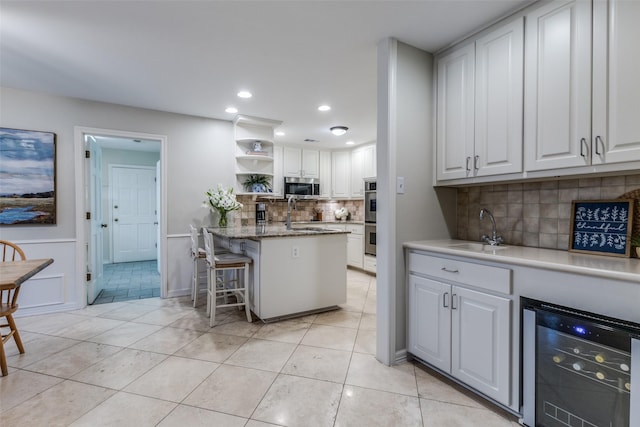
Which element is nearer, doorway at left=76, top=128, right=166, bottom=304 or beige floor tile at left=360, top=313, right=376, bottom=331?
beige floor tile at left=360, top=313, right=376, bottom=331

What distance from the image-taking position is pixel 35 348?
2.44 m

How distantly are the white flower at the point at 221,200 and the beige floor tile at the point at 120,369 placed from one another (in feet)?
6.48

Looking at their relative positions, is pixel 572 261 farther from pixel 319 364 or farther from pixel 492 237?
pixel 319 364

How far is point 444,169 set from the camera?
230 centimetres

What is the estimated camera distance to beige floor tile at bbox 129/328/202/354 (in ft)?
8.05

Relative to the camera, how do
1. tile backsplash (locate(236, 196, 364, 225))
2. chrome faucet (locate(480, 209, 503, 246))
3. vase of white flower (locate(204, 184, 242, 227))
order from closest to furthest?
chrome faucet (locate(480, 209, 503, 246)), vase of white flower (locate(204, 184, 242, 227)), tile backsplash (locate(236, 196, 364, 225))

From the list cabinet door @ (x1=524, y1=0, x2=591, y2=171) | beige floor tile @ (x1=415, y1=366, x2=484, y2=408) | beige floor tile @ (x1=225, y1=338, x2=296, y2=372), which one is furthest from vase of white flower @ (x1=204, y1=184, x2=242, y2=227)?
cabinet door @ (x1=524, y1=0, x2=591, y2=171)

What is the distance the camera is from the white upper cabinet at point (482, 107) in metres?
1.87

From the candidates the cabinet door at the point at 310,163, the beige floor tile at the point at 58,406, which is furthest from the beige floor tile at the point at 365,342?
the cabinet door at the point at 310,163

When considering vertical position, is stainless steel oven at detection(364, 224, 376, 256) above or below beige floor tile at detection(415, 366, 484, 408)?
above

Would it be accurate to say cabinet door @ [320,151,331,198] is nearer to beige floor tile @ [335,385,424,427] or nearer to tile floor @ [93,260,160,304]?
tile floor @ [93,260,160,304]

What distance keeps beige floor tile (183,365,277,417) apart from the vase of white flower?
88.2 inches

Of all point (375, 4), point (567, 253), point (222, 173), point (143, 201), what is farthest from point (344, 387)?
point (143, 201)

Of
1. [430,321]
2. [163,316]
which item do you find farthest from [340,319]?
[163,316]
